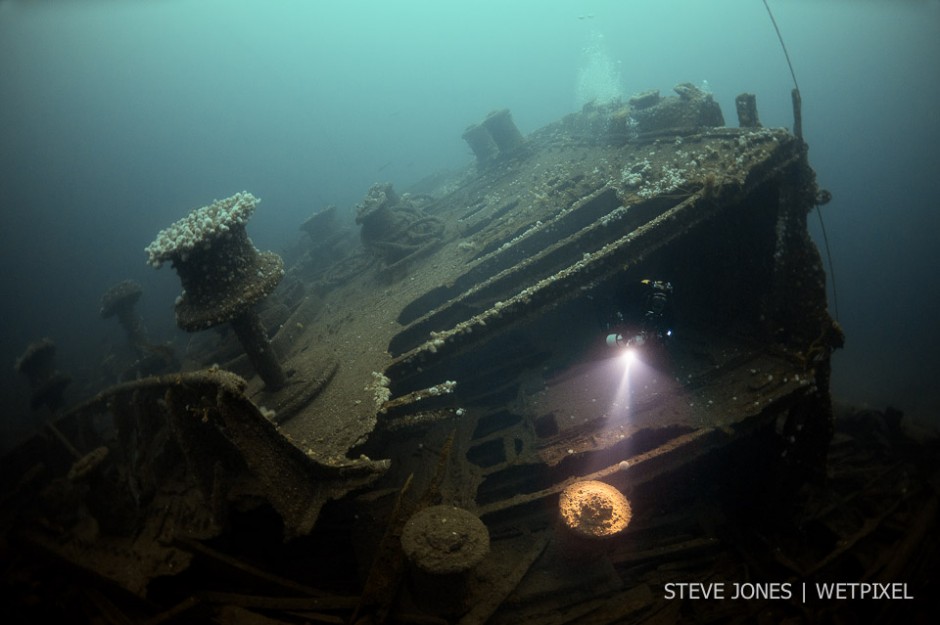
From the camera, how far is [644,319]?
5094 millimetres

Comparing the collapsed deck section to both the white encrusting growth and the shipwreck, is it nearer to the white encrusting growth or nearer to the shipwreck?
the shipwreck

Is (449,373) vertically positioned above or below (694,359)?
above

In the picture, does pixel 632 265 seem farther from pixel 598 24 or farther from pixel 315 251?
pixel 598 24

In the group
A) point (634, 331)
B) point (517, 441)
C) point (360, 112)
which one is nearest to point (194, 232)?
point (517, 441)

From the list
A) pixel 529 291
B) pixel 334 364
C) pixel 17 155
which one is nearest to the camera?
pixel 529 291

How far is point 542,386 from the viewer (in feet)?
19.0

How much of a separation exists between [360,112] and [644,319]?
135 m

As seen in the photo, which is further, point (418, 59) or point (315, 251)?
point (418, 59)

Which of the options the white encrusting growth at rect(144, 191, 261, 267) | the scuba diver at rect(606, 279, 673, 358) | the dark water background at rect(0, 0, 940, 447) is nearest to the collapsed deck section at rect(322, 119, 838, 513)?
the scuba diver at rect(606, 279, 673, 358)

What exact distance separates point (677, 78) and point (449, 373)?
433 feet

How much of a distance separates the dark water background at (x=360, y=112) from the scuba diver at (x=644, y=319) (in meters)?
22.6

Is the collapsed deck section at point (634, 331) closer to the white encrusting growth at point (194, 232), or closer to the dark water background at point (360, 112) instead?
the white encrusting growth at point (194, 232)

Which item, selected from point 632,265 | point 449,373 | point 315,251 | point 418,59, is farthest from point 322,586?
point 418,59

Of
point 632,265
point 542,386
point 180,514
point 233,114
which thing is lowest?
point 542,386
